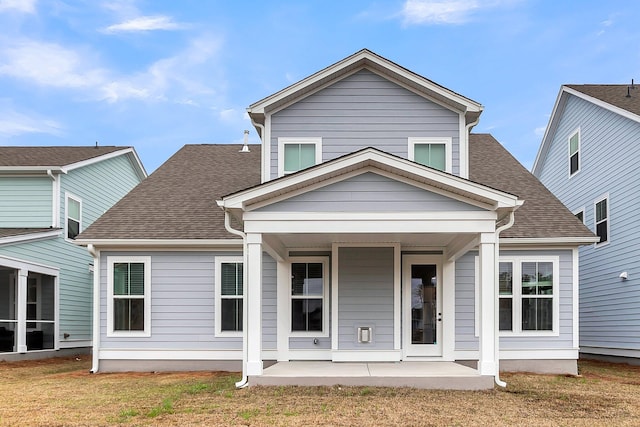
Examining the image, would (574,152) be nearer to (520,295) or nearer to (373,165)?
(520,295)

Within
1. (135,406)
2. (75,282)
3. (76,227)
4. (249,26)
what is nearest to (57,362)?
(75,282)

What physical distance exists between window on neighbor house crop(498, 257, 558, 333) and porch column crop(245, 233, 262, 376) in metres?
5.56

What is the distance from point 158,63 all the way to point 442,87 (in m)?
20.0

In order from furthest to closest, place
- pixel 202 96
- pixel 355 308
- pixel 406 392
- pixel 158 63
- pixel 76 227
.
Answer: pixel 202 96, pixel 158 63, pixel 76 227, pixel 355 308, pixel 406 392

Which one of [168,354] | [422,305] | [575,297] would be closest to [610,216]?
[575,297]

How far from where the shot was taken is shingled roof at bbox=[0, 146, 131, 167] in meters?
16.1

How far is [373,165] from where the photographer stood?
8.95 meters

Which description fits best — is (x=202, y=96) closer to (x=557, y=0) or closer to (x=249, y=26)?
(x=249, y=26)

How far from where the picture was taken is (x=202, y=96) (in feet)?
97.2

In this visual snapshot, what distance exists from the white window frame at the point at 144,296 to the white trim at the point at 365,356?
4.01 m

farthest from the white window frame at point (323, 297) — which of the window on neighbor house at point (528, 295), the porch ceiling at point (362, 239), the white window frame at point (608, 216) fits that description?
the white window frame at point (608, 216)

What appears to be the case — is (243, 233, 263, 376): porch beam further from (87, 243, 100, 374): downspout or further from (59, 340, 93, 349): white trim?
(59, 340, 93, 349): white trim

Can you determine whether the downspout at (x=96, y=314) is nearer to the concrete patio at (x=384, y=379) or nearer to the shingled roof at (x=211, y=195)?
the shingled roof at (x=211, y=195)

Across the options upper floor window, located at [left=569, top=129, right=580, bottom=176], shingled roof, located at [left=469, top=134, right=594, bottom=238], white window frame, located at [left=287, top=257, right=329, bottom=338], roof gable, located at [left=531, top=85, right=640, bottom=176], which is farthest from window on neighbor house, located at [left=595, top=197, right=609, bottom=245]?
white window frame, located at [left=287, top=257, right=329, bottom=338]
